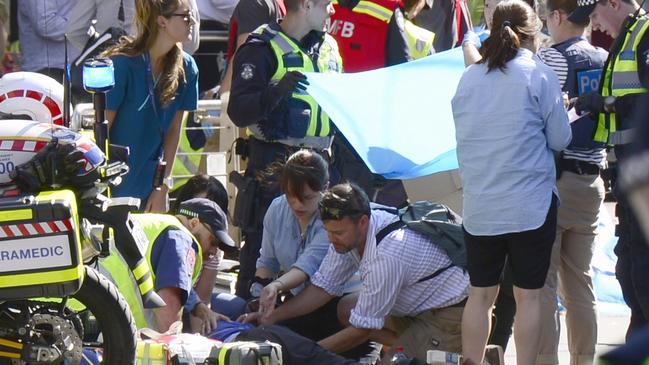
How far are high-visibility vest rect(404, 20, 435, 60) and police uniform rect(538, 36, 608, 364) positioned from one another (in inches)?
64.3

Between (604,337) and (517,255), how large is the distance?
5.89 ft

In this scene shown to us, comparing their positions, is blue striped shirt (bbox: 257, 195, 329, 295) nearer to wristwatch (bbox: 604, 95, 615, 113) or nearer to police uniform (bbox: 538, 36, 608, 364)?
police uniform (bbox: 538, 36, 608, 364)

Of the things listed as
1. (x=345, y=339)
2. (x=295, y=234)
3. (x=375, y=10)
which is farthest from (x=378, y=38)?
(x=345, y=339)

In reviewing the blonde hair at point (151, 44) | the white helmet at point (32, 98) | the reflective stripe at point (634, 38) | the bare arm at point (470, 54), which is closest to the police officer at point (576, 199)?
the bare arm at point (470, 54)

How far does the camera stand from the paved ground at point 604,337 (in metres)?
6.65

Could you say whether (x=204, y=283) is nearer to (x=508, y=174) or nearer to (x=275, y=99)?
(x=275, y=99)

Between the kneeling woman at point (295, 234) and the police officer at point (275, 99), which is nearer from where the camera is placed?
the kneeling woman at point (295, 234)

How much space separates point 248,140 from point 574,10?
5.54ft

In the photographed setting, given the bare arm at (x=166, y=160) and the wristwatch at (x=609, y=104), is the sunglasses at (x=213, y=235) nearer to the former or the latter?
the bare arm at (x=166, y=160)

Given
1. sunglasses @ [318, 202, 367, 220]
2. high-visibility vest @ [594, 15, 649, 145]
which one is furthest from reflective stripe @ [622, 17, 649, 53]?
sunglasses @ [318, 202, 367, 220]

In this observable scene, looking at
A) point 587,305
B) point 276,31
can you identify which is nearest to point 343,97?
point 276,31

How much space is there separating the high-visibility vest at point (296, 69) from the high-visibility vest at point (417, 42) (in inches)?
45.4

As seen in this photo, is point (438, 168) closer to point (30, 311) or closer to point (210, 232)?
point (210, 232)

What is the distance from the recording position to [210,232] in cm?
598
